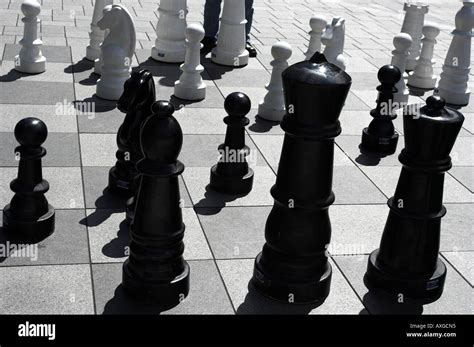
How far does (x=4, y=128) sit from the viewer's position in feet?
17.9

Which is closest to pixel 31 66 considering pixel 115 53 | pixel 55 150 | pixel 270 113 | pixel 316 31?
pixel 115 53

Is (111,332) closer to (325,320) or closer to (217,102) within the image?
(325,320)

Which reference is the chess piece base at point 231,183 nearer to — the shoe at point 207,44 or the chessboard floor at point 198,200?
the chessboard floor at point 198,200

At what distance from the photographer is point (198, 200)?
4660 millimetres

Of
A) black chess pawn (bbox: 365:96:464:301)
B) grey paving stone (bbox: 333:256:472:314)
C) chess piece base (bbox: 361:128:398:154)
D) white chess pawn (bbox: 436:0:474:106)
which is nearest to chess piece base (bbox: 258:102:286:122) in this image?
chess piece base (bbox: 361:128:398:154)

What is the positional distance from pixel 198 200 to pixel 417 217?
1504mm

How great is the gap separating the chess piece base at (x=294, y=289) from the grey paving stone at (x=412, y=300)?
0.76ft

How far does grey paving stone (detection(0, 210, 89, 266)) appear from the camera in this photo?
12.5 ft

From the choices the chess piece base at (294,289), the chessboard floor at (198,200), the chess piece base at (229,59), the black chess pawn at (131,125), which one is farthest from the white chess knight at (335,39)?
the chess piece base at (294,289)

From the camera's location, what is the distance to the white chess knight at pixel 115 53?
616 cm

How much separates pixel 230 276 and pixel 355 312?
660mm

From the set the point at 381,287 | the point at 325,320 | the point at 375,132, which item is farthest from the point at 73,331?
the point at 375,132

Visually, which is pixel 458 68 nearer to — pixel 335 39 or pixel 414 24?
pixel 414 24

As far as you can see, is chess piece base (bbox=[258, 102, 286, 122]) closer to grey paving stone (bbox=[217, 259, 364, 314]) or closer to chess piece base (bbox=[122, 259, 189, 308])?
grey paving stone (bbox=[217, 259, 364, 314])
